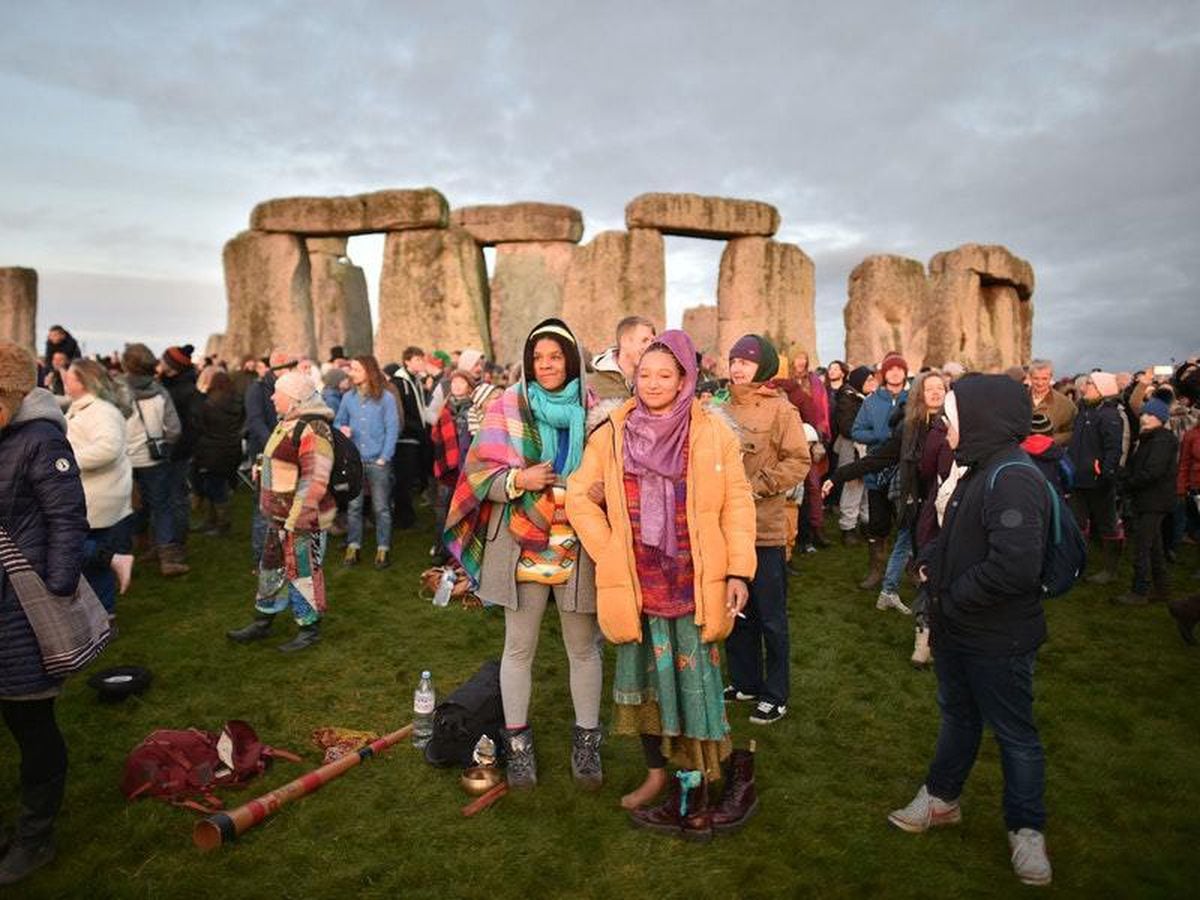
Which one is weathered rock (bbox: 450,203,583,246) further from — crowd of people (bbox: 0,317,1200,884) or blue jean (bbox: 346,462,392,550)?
crowd of people (bbox: 0,317,1200,884)

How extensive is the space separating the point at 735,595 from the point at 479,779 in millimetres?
1548

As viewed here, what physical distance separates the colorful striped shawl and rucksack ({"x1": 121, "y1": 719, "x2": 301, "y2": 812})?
4.69 feet

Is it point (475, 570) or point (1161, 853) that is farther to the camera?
point (475, 570)

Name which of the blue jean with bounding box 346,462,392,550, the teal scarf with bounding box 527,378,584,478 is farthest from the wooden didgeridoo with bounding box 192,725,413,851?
the blue jean with bounding box 346,462,392,550

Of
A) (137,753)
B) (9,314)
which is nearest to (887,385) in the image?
(137,753)

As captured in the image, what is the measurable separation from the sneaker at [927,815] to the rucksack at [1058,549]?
3.44 ft

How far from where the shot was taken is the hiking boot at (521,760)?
358 centimetres

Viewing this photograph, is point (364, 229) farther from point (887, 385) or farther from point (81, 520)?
point (81, 520)

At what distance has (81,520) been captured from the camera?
296 centimetres

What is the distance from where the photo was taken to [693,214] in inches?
637

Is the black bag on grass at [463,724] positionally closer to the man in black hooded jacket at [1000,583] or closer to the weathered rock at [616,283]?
the man in black hooded jacket at [1000,583]

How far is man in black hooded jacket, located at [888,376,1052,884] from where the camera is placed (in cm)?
275

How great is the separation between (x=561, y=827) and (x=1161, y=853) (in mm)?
2423

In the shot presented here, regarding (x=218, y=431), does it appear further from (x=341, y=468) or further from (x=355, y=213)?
(x=355, y=213)
